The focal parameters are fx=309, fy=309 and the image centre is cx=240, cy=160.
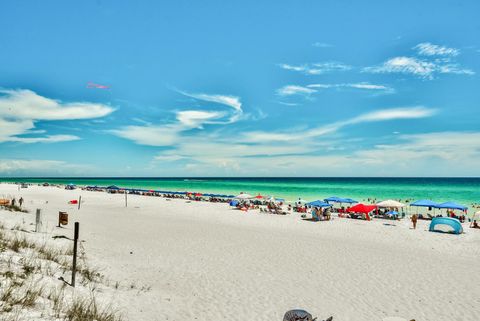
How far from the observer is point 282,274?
36.3ft

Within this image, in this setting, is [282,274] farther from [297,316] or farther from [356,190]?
[356,190]

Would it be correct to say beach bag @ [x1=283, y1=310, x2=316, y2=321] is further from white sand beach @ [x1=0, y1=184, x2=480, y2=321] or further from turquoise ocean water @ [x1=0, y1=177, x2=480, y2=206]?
turquoise ocean water @ [x1=0, y1=177, x2=480, y2=206]

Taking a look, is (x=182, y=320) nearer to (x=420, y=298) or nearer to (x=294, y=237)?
(x=420, y=298)

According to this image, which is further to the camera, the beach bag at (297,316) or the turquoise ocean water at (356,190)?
the turquoise ocean water at (356,190)

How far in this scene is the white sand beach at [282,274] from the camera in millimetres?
8031

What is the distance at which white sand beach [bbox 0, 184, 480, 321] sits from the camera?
26.3ft

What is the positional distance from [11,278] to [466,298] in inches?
467

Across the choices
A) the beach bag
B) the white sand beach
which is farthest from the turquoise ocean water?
the beach bag

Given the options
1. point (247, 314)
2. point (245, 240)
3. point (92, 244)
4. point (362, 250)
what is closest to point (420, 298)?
point (247, 314)

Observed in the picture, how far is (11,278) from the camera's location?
20.8ft

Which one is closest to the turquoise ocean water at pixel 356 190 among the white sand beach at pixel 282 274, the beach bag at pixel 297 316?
the white sand beach at pixel 282 274

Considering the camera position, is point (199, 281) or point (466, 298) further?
point (199, 281)

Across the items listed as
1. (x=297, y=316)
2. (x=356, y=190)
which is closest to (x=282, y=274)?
(x=297, y=316)

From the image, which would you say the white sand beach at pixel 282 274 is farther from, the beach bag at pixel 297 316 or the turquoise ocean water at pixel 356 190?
the turquoise ocean water at pixel 356 190
